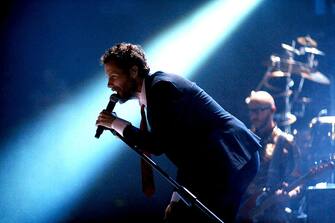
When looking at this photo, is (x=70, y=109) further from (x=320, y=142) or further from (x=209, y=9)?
(x=320, y=142)

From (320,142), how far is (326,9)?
2135 mm

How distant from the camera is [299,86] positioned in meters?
7.52

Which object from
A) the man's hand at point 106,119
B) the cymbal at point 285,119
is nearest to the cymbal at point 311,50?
the cymbal at point 285,119

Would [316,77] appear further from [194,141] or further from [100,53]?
[194,141]

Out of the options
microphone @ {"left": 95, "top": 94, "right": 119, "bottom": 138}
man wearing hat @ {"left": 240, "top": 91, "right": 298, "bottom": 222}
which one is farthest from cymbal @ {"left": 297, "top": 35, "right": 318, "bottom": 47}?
microphone @ {"left": 95, "top": 94, "right": 119, "bottom": 138}

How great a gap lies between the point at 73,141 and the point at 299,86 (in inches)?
132

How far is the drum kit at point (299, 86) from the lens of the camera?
6074 millimetres

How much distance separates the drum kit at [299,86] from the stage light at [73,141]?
789mm

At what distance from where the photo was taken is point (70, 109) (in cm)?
595

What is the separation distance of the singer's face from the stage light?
3130 mm

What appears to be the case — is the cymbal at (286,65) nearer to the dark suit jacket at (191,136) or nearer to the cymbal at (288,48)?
the cymbal at (288,48)

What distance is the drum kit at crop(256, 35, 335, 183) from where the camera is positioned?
6.07 metres

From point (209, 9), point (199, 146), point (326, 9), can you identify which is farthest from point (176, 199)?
point (326, 9)

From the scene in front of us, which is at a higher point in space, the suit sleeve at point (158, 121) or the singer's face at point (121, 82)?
the singer's face at point (121, 82)
